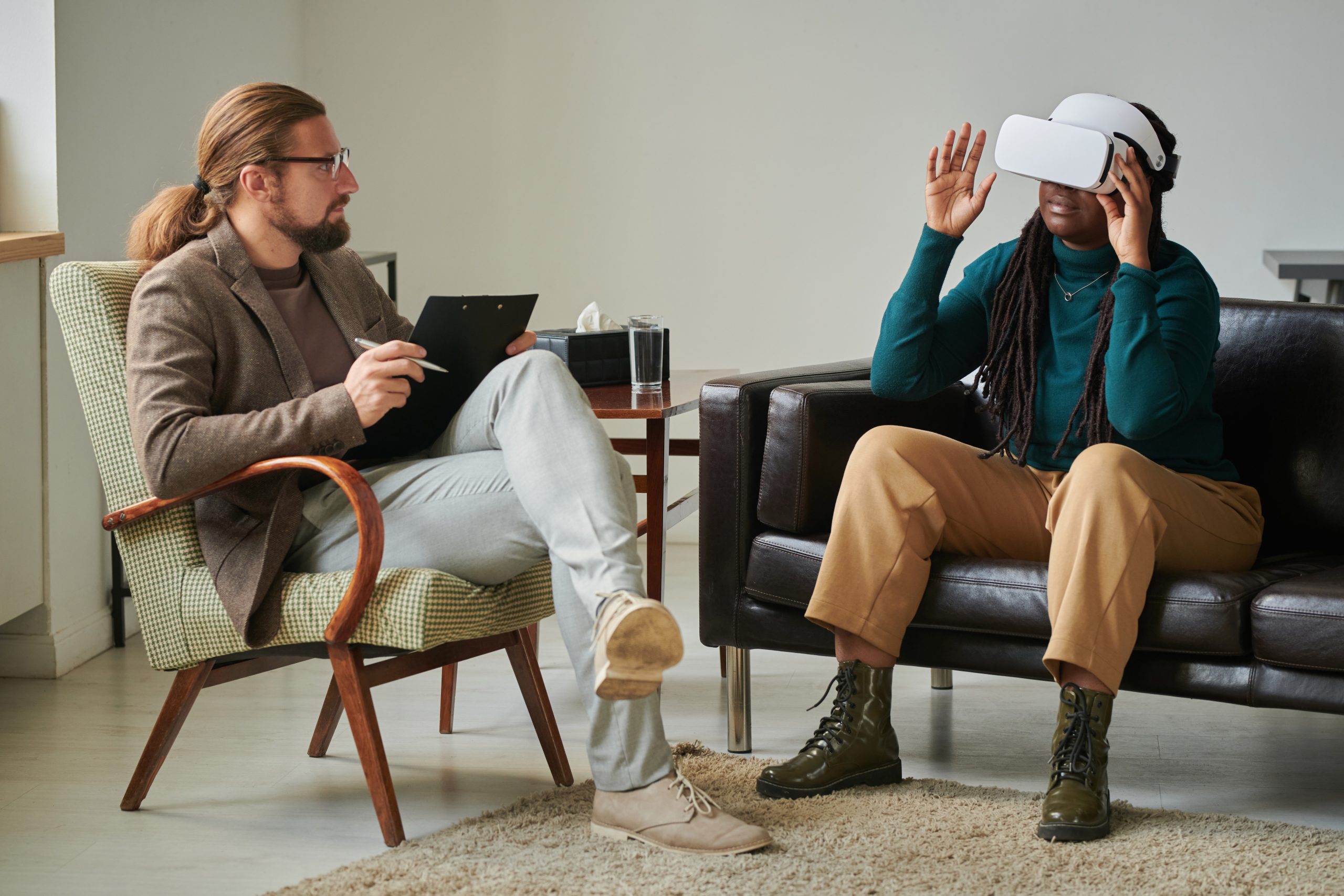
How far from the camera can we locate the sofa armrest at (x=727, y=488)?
2.29m

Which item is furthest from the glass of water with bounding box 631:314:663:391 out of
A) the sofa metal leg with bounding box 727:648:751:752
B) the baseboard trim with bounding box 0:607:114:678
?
the baseboard trim with bounding box 0:607:114:678

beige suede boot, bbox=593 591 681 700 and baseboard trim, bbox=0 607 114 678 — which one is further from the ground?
beige suede boot, bbox=593 591 681 700

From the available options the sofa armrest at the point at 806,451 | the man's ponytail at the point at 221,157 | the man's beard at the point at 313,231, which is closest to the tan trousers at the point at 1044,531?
the sofa armrest at the point at 806,451

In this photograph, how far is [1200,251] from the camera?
4016 mm

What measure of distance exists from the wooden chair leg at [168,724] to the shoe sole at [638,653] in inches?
28.6

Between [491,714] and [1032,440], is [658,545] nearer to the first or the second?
[491,714]

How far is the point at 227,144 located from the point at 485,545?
29.9 inches

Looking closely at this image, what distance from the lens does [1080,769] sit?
1.98m

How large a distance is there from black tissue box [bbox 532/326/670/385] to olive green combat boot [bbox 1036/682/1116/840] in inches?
46.3

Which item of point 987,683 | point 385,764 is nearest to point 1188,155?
point 987,683

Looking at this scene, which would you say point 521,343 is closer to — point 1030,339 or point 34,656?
point 1030,339

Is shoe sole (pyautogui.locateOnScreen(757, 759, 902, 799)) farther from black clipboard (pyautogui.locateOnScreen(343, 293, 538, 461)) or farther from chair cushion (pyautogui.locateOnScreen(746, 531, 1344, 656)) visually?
black clipboard (pyautogui.locateOnScreen(343, 293, 538, 461))

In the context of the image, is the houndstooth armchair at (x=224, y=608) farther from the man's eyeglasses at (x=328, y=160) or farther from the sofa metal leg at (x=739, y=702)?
the sofa metal leg at (x=739, y=702)

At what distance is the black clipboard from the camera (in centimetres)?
205
